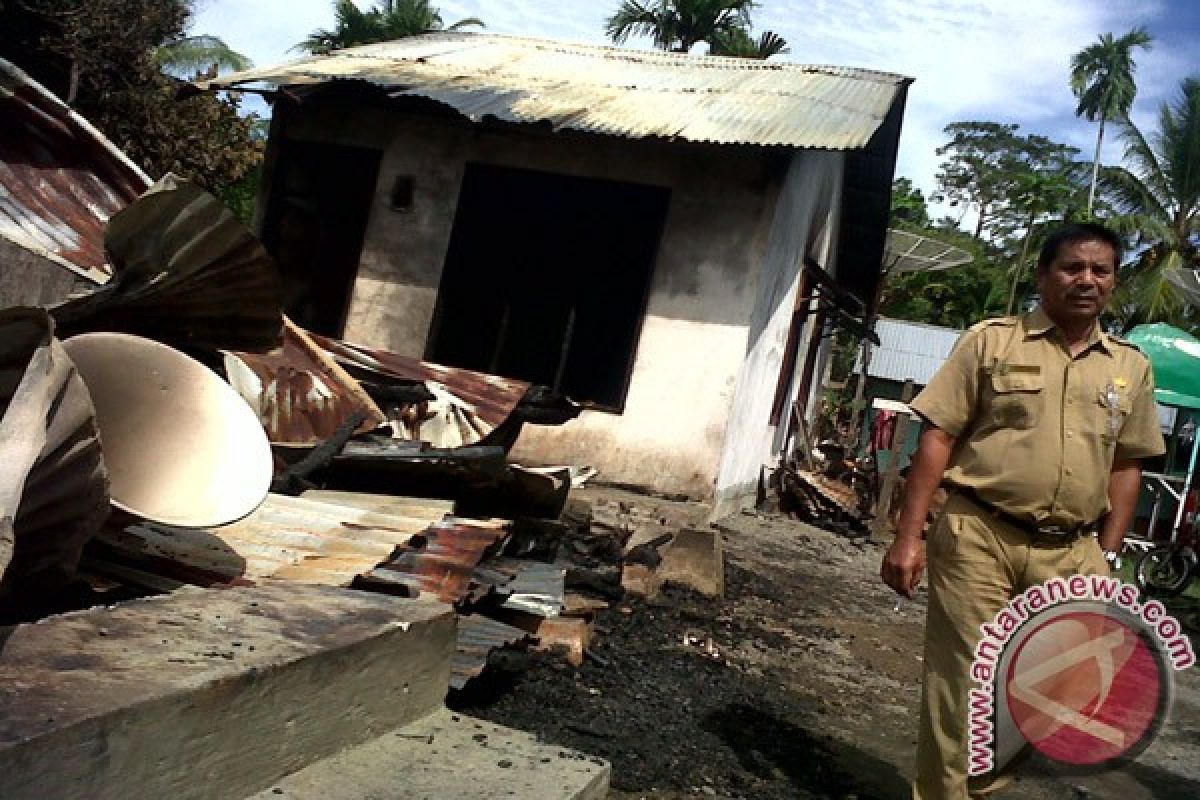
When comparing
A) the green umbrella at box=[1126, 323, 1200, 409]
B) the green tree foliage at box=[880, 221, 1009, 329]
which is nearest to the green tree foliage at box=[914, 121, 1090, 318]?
the green tree foliage at box=[880, 221, 1009, 329]

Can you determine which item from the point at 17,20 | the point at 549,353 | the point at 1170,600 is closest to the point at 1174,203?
the point at 1170,600

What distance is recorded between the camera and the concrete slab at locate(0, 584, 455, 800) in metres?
1.62

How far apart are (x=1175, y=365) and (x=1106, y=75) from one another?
102ft

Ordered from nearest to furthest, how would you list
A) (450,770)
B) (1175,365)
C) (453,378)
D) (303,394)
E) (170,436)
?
(450,770), (170,436), (303,394), (453,378), (1175,365)

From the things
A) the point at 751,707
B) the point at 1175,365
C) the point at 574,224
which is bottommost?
the point at 751,707

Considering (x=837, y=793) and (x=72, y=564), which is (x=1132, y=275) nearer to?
(x=837, y=793)

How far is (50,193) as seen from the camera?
3.49 metres

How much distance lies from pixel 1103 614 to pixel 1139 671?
45cm

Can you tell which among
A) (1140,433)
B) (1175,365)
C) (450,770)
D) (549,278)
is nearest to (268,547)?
(450,770)

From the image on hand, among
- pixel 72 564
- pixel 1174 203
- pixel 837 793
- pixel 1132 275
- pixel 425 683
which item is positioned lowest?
pixel 837 793

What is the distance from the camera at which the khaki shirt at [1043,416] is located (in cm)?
304

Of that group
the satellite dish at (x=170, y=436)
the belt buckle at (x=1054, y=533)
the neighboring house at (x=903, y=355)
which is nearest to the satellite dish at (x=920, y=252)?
the belt buckle at (x=1054, y=533)

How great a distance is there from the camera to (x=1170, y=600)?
35.4ft

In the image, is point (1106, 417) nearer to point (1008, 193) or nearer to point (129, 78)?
point (129, 78)
